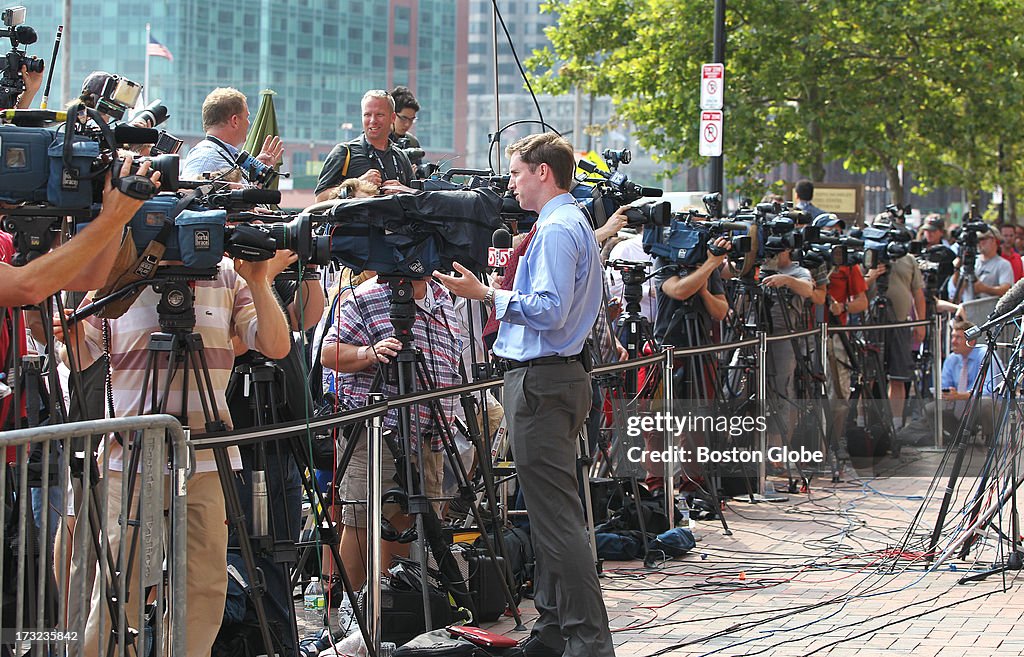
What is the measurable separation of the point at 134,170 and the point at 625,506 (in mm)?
4934

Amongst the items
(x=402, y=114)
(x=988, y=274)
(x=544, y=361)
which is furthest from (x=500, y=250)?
(x=988, y=274)

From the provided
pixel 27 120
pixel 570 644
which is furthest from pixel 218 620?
pixel 27 120

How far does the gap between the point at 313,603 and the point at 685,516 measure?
3.29 meters

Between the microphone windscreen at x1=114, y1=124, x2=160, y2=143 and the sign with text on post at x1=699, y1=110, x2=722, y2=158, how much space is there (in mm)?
10666

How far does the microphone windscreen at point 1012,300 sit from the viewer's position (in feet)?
26.9

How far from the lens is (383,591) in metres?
6.48

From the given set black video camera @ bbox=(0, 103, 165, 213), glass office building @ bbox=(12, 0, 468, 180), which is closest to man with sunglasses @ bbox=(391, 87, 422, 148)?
black video camera @ bbox=(0, 103, 165, 213)

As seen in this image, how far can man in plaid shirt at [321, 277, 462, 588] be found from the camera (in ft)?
22.1

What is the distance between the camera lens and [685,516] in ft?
31.3

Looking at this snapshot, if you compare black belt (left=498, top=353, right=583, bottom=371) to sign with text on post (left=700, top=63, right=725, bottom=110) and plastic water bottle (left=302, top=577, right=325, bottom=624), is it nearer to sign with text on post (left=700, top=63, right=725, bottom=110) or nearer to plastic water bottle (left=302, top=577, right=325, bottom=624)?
plastic water bottle (left=302, top=577, right=325, bottom=624)

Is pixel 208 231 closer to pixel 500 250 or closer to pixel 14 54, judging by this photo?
pixel 14 54

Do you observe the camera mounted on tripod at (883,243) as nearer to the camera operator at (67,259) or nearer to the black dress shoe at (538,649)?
the black dress shoe at (538,649)

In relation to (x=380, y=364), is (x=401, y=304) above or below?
above

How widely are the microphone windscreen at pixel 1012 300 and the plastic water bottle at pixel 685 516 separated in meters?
2.42
